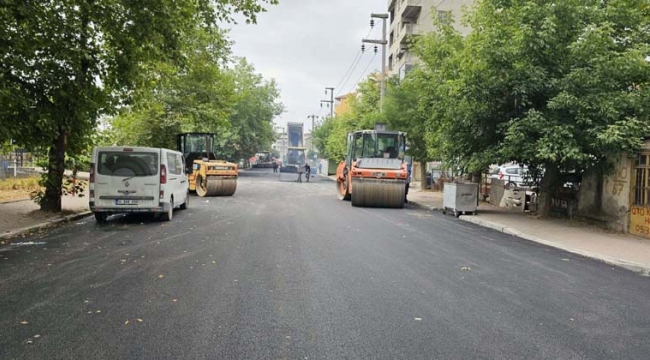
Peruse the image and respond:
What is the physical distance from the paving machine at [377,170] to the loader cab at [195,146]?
22.4 ft

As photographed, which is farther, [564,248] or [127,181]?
[127,181]

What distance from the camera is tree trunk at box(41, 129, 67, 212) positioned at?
1336 cm

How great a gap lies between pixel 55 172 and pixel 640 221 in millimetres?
14570

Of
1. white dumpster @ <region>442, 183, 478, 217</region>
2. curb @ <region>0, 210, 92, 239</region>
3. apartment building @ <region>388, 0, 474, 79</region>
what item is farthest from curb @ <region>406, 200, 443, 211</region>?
apartment building @ <region>388, 0, 474, 79</region>

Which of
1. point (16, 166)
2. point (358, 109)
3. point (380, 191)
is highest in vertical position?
point (358, 109)

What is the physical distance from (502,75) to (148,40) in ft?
29.4

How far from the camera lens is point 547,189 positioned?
1547 cm

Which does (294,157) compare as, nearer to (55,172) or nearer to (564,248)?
(55,172)

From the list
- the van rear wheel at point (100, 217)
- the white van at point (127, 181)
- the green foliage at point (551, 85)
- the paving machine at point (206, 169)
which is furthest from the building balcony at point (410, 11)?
the van rear wheel at point (100, 217)

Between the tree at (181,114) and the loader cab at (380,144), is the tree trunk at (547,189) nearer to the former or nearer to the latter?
the loader cab at (380,144)

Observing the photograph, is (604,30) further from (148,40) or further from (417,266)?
(148,40)

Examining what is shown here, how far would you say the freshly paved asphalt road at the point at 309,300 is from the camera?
4.42 metres

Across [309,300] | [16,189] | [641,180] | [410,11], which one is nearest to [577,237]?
[641,180]

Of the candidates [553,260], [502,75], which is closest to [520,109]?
[502,75]
